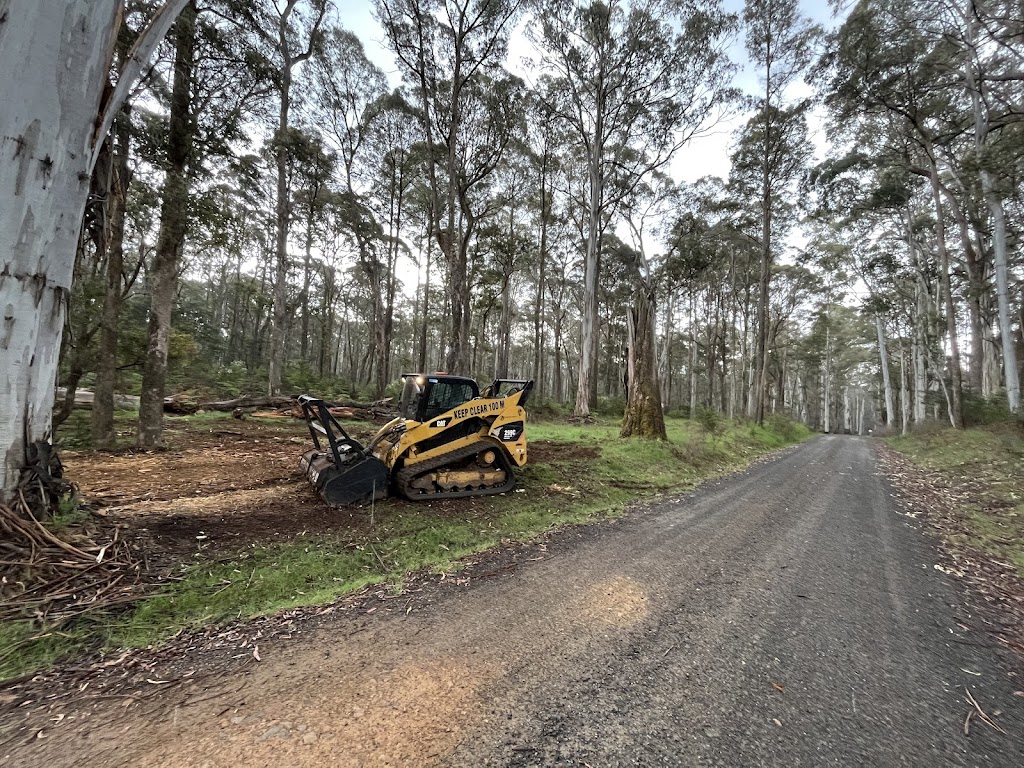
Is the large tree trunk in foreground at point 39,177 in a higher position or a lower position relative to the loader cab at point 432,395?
higher

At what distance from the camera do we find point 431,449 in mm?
5672

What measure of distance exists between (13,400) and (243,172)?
25.0ft

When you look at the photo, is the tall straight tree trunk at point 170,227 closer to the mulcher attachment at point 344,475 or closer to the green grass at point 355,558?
the mulcher attachment at point 344,475

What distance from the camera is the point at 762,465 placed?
10.5 m

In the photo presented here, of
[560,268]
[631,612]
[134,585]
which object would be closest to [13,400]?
[134,585]

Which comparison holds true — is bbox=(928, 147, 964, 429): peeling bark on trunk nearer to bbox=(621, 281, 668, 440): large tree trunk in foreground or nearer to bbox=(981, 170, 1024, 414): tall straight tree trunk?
bbox=(981, 170, 1024, 414): tall straight tree trunk

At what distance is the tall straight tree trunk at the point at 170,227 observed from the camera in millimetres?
7328

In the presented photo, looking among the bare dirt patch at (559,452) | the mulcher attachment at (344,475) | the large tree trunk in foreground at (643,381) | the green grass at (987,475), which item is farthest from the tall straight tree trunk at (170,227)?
→ the green grass at (987,475)

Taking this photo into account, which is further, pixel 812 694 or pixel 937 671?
pixel 937 671

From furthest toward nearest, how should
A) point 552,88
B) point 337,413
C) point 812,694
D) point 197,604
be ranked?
point 552,88 → point 337,413 → point 197,604 → point 812,694

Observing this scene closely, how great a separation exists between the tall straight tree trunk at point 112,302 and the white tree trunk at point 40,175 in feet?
16.9

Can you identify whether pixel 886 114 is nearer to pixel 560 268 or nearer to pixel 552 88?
pixel 552 88

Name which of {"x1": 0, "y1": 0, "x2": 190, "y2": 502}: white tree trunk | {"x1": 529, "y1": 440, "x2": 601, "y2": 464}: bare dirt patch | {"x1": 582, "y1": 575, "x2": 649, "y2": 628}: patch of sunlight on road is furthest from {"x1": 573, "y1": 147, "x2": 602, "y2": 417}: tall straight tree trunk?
{"x1": 0, "y1": 0, "x2": 190, "y2": 502}: white tree trunk

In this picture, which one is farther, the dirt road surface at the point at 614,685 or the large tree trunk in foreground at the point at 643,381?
the large tree trunk in foreground at the point at 643,381
